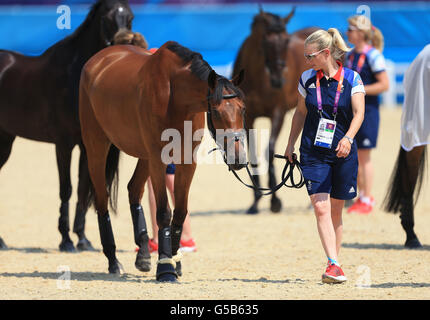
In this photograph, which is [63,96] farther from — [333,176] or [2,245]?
[333,176]

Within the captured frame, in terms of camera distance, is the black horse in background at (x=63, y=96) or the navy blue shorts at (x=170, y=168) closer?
the navy blue shorts at (x=170, y=168)

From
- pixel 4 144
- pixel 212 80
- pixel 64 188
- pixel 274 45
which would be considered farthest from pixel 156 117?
pixel 274 45

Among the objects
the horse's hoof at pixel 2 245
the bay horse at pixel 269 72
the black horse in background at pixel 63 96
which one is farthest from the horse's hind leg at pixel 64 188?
the bay horse at pixel 269 72

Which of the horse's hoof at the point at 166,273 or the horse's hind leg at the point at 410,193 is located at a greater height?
the horse's hind leg at the point at 410,193

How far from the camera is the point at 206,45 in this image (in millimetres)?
19062

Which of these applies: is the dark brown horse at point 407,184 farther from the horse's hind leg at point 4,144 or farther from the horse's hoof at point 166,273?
the horse's hind leg at point 4,144

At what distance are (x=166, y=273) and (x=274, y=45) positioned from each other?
506 cm

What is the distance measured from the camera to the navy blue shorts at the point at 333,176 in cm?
540

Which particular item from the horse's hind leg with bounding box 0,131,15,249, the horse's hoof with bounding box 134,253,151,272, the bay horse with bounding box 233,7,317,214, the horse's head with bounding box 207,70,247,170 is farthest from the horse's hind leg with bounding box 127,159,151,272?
the bay horse with bounding box 233,7,317,214

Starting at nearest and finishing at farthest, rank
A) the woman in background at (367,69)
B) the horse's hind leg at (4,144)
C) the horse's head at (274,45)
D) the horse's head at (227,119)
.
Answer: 1. the horse's head at (227,119)
2. the horse's hind leg at (4,144)
3. the woman in background at (367,69)
4. the horse's head at (274,45)

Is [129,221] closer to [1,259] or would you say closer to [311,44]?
[1,259]

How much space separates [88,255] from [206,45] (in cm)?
1224

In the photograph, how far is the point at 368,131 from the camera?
905 centimetres

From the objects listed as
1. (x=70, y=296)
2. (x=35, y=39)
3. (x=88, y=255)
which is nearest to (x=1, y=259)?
(x=88, y=255)
